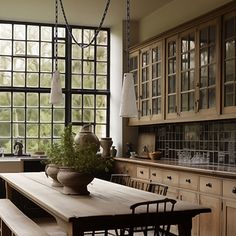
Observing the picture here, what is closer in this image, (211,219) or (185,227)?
(185,227)

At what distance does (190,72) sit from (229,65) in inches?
33.7

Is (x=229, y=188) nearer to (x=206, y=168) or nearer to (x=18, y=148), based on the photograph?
(x=206, y=168)

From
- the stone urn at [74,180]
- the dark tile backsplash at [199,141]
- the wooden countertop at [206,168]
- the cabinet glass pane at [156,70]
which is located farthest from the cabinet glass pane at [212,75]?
the stone urn at [74,180]

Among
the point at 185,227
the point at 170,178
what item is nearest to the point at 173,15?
the point at 170,178

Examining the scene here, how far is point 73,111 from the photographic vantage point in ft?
28.1

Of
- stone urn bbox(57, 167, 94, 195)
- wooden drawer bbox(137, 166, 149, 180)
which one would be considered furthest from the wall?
stone urn bbox(57, 167, 94, 195)

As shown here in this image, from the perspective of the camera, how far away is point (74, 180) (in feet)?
12.7

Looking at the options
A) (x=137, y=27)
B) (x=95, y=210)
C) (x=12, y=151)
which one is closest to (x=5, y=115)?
(x=12, y=151)

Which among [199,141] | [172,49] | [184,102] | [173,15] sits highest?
[173,15]

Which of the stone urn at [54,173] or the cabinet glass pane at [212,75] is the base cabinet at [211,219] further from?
the stone urn at [54,173]

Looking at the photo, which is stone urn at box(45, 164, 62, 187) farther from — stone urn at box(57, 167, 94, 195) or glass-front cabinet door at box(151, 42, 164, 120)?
glass-front cabinet door at box(151, 42, 164, 120)

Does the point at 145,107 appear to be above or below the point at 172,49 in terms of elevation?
below

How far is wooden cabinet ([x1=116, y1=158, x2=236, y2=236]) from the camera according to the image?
4801 mm

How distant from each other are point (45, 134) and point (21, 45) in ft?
4.90
